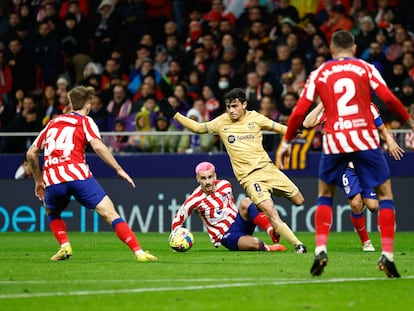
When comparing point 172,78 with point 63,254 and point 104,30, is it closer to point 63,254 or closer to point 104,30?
point 104,30

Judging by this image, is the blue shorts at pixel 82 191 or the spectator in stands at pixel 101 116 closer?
the blue shorts at pixel 82 191

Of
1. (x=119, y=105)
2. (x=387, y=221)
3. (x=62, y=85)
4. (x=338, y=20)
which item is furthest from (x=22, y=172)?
(x=387, y=221)

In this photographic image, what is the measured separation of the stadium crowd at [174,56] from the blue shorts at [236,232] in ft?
20.0

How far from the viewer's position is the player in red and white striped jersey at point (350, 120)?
1013 cm

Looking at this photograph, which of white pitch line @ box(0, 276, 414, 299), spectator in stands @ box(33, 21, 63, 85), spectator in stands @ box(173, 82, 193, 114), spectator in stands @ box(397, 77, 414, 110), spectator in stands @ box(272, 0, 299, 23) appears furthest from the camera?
spectator in stands @ box(33, 21, 63, 85)

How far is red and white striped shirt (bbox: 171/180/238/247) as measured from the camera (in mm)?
15109

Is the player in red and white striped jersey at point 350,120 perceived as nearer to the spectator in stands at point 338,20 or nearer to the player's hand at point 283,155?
the player's hand at point 283,155

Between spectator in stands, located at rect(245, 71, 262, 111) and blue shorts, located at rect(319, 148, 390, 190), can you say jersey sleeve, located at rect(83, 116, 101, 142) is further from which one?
spectator in stands, located at rect(245, 71, 262, 111)

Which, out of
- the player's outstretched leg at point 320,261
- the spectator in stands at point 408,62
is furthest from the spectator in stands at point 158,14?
the player's outstretched leg at point 320,261

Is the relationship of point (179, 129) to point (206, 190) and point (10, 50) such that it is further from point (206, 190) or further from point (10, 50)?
point (206, 190)

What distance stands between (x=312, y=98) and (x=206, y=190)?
5142 mm

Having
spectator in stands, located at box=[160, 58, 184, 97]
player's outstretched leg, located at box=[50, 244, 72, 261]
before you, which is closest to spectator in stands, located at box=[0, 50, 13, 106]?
spectator in stands, located at box=[160, 58, 184, 97]

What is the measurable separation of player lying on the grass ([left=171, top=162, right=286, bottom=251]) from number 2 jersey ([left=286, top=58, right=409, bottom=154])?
16.0 ft

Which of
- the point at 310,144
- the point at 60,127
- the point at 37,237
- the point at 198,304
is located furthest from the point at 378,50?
the point at 198,304
